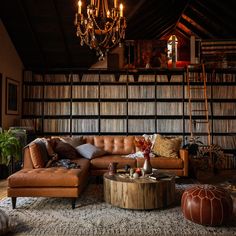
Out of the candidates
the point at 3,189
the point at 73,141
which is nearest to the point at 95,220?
the point at 3,189

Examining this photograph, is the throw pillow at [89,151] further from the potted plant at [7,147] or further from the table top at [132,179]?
the table top at [132,179]

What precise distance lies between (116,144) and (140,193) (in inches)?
86.1

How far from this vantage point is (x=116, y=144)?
18.1 ft

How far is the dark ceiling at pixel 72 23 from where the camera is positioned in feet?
17.7

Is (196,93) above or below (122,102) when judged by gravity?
above

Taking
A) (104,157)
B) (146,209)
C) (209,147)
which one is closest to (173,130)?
(209,147)

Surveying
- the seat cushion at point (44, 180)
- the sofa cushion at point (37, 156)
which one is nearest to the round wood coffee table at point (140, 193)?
the seat cushion at point (44, 180)

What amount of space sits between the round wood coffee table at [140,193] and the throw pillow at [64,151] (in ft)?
4.76

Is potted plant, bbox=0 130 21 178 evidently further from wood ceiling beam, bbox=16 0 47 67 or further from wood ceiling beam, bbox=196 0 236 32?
wood ceiling beam, bbox=196 0 236 32

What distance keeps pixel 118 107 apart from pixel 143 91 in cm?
73

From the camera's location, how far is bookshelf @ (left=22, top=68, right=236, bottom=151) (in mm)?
6926

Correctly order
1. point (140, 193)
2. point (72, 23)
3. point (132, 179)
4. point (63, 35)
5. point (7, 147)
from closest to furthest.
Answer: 1. point (140, 193)
2. point (132, 179)
3. point (7, 147)
4. point (72, 23)
5. point (63, 35)

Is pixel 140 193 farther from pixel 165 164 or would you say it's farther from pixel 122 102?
pixel 122 102

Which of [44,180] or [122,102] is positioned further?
[122,102]
